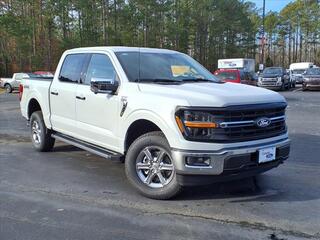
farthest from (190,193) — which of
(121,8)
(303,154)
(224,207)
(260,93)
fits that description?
(121,8)

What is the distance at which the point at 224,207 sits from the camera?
5.19 m

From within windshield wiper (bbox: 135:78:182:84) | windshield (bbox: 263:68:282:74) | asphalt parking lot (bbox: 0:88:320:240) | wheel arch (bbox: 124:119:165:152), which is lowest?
asphalt parking lot (bbox: 0:88:320:240)

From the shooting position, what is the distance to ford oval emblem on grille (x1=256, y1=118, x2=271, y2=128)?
5.24 meters

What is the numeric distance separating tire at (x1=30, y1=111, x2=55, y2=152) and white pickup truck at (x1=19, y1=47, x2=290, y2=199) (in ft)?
3.40

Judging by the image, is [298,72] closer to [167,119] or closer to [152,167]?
[152,167]

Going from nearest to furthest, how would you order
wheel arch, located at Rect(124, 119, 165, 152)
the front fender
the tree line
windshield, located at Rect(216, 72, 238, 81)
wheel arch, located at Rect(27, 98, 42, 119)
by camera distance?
1. the front fender
2. wheel arch, located at Rect(124, 119, 165, 152)
3. wheel arch, located at Rect(27, 98, 42, 119)
4. windshield, located at Rect(216, 72, 238, 81)
5. the tree line

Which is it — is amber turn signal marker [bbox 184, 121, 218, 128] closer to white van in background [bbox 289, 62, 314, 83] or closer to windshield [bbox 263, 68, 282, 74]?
windshield [bbox 263, 68, 282, 74]

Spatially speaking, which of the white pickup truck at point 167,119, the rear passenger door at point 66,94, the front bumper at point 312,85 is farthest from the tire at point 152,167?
the front bumper at point 312,85

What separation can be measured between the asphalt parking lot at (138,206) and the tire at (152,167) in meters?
0.15

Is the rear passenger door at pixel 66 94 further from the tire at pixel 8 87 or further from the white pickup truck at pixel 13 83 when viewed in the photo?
the tire at pixel 8 87

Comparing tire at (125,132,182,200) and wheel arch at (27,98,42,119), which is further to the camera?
wheel arch at (27,98,42,119)

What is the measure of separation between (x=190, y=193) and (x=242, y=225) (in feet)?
3.89

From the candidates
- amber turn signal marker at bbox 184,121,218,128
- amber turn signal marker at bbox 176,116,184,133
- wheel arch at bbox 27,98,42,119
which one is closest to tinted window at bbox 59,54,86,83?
wheel arch at bbox 27,98,42,119

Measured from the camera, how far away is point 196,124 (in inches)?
195
